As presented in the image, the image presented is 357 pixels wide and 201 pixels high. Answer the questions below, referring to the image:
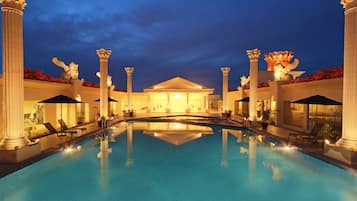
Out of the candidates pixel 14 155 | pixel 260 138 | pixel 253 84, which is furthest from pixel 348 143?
pixel 14 155

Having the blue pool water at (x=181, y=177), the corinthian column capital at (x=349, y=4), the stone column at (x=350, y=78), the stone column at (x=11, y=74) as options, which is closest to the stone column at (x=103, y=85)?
the blue pool water at (x=181, y=177)

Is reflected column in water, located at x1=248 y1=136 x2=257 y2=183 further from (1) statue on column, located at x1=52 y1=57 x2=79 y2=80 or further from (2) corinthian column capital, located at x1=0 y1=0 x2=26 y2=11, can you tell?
(1) statue on column, located at x1=52 y1=57 x2=79 y2=80

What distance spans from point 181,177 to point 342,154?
14.9 feet

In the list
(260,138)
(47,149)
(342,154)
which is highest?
(342,154)

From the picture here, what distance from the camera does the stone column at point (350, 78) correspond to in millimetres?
6832

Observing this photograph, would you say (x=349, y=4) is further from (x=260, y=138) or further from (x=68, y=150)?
(x=68, y=150)

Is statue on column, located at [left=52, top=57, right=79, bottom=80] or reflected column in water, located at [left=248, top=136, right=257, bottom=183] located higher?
statue on column, located at [left=52, top=57, right=79, bottom=80]

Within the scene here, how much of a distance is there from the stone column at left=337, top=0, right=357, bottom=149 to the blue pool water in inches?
40.8

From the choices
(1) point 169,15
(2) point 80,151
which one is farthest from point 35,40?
(2) point 80,151

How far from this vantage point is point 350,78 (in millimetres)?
6930

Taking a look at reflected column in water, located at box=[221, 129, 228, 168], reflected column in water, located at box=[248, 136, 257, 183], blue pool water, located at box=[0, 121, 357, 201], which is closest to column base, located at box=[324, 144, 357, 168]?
blue pool water, located at box=[0, 121, 357, 201]

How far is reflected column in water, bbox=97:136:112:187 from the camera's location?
6414 millimetres

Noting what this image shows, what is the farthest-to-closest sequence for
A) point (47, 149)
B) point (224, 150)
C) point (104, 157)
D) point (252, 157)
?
point (224, 150)
point (252, 157)
point (104, 157)
point (47, 149)

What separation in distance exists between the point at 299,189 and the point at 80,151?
7.40 m
